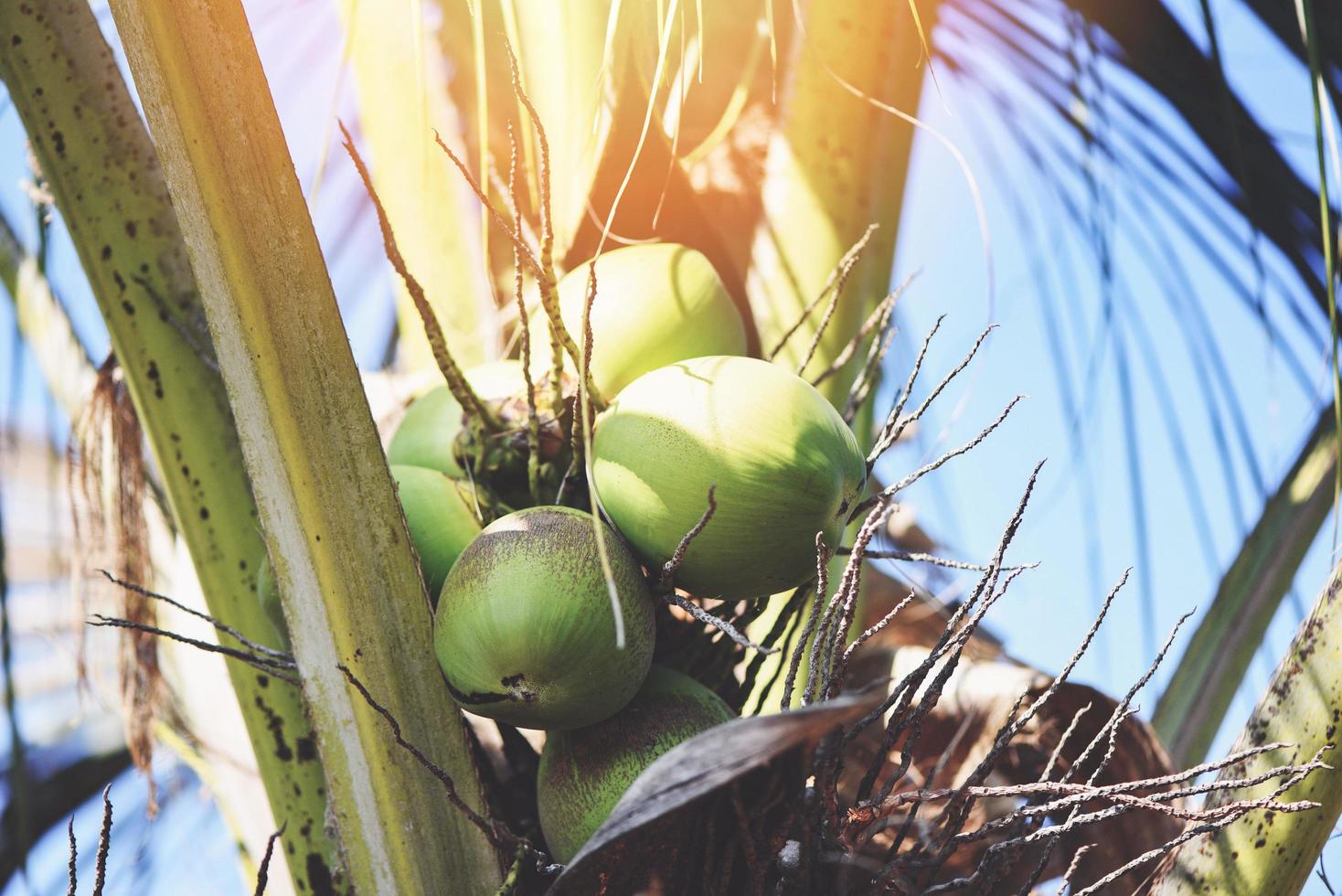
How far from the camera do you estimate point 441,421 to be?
847 millimetres

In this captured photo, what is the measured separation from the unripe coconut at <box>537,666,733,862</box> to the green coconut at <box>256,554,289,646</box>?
20 centimetres

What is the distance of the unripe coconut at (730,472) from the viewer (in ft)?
2.12

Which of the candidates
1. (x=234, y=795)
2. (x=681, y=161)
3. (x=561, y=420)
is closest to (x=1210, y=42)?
(x=681, y=161)

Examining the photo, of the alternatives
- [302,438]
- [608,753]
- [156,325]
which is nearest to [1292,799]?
[608,753]

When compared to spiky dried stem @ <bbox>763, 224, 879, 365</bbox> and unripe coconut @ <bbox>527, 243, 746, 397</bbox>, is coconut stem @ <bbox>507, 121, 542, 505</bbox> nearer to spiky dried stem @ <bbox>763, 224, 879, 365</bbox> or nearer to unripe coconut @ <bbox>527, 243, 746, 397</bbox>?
unripe coconut @ <bbox>527, 243, 746, 397</bbox>

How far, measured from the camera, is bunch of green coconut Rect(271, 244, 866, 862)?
636mm

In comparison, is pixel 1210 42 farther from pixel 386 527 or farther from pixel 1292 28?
pixel 386 527

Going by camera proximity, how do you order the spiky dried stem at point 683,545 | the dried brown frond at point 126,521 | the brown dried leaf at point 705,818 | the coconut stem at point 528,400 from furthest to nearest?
the dried brown frond at point 126,521
the coconut stem at point 528,400
the spiky dried stem at point 683,545
the brown dried leaf at point 705,818

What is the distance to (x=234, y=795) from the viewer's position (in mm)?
1056

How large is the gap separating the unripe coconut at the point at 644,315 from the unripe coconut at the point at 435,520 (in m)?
0.11

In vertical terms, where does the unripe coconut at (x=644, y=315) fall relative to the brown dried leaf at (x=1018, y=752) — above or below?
above

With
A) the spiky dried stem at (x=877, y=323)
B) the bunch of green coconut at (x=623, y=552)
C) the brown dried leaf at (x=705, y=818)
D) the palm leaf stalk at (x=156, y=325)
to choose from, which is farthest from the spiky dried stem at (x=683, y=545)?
the palm leaf stalk at (x=156, y=325)

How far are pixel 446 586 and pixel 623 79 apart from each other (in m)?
0.47

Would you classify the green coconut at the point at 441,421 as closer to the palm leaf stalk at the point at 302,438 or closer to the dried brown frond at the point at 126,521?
the palm leaf stalk at the point at 302,438
